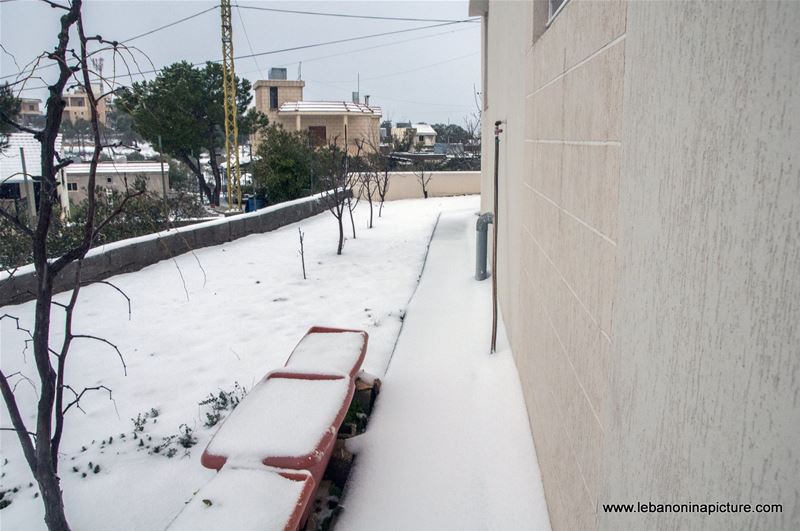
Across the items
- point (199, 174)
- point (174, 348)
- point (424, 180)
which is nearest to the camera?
point (174, 348)

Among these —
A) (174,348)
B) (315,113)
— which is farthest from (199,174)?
(174,348)

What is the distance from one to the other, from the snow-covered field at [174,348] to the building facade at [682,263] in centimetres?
162

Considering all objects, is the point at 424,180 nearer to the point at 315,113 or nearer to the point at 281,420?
the point at 281,420

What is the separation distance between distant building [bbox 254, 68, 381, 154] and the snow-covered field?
80.4 ft

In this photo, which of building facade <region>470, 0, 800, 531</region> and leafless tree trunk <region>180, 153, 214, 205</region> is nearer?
building facade <region>470, 0, 800, 531</region>

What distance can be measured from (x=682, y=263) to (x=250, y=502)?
1.63 meters

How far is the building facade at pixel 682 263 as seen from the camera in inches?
28.6

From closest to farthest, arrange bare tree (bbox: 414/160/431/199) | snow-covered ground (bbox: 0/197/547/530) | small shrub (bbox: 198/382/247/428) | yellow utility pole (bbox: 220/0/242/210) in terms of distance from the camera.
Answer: snow-covered ground (bbox: 0/197/547/530) → small shrub (bbox: 198/382/247/428) → bare tree (bbox: 414/160/431/199) → yellow utility pole (bbox: 220/0/242/210)

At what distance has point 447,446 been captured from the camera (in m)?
2.85

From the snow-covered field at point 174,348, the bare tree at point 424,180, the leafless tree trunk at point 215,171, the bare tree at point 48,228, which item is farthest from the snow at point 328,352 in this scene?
the leafless tree trunk at point 215,171

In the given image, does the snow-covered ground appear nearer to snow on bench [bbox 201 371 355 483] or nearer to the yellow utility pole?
snow on bench [bbox 201 371 355 483]

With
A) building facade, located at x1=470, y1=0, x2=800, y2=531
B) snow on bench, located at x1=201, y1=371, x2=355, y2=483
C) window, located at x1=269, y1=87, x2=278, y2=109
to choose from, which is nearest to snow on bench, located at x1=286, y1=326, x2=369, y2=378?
snow on bench, located at x1=201, y1=371, x2=355, y2=483

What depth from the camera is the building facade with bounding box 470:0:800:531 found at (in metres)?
0.73

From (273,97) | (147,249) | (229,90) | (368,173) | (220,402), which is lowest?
(220,402)
